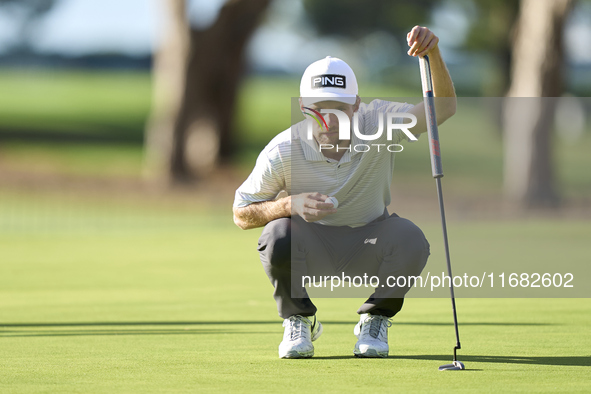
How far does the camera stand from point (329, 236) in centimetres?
577

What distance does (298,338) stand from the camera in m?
5.38

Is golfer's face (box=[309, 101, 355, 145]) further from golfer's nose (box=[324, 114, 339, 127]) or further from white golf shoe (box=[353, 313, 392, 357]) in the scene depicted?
white golf shoe (box=[353, 313, 392, 357])

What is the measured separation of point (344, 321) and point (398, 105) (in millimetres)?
1751

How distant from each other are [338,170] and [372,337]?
35.3 inches

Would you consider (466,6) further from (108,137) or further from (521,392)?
(521,392)

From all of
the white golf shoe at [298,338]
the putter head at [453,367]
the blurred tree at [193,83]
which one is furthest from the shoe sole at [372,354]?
the blurred tree at [193,83]

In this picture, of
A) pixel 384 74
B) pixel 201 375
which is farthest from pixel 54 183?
pixel 384 74

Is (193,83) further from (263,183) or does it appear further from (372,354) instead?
(372,354)

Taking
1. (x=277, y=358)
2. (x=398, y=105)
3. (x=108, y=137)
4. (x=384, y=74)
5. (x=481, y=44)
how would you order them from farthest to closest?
(x=384, y=74) < (x=481, y=44) < (x=108, y=137) < (x=398, y=105) < (x=277, y=358)

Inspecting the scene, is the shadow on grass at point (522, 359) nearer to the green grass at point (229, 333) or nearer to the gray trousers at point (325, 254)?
the green grass at point (229, 333)

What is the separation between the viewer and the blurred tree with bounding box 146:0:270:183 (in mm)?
26797

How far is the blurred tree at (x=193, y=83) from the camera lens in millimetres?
26797

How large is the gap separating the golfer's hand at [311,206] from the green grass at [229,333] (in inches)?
28.3

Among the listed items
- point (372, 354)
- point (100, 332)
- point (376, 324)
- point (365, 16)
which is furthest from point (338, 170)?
point (365, 16)
